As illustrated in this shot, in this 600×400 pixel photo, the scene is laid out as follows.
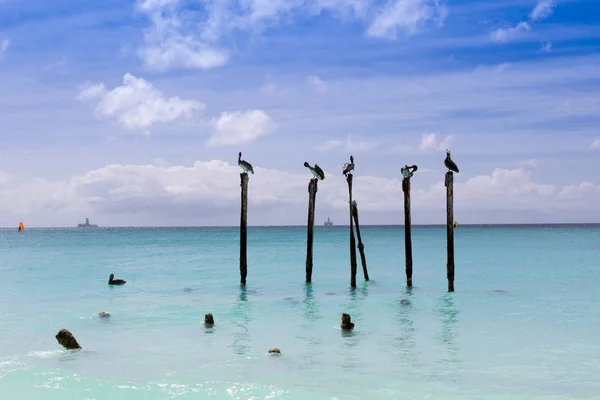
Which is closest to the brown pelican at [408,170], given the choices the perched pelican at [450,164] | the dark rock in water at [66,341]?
the perched pelican at [450,164]

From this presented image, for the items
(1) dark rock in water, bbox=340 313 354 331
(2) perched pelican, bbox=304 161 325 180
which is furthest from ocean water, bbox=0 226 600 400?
(2) perched pelican, bbox=304 161 325 180

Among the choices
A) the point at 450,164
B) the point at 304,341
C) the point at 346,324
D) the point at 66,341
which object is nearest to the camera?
the point at 66,341

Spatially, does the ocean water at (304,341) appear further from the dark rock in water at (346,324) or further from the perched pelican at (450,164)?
the perched pelican at (450,164)

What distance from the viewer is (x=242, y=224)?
84.6 feet

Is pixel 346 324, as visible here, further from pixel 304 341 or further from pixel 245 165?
pixel 245 165

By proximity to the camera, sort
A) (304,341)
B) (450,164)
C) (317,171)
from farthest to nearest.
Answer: (317,171)
(450,164)
(304,341)

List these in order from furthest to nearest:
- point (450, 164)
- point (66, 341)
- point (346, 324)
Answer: point (450, 164)
point (346, 324)
point (66, 341)

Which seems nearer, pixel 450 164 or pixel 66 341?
pixel 66 341

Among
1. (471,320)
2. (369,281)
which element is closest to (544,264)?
(369,281)

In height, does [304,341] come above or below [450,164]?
below

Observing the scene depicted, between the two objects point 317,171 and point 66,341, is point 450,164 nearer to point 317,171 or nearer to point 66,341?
point 317,171

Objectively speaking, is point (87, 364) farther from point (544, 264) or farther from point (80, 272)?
point (544, 264)

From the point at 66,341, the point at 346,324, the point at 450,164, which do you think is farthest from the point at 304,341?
the point at 450,164

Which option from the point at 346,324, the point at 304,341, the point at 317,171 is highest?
the point at 317,171
